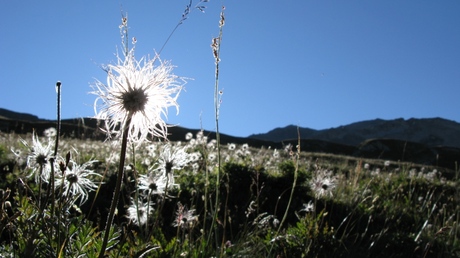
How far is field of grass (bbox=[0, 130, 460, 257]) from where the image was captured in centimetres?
256

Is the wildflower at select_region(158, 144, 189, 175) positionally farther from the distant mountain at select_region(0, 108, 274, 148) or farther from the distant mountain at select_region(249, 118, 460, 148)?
the distant mountain at select_region(249, 118, 460, 148)

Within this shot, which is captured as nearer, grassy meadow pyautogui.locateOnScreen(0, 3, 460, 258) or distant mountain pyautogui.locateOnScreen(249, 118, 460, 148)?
grassy meadow pyautogui.locateOnScreen(0, 3, 460, 258)

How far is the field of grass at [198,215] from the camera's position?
8.39ft

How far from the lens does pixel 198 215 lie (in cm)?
439

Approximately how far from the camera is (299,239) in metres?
5.01

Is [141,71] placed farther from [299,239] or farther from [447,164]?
[447,164]

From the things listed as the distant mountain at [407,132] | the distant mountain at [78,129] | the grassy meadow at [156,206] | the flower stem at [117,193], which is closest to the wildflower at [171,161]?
the grassy meadow at [156,206]

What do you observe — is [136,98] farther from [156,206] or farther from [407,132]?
[407,132]

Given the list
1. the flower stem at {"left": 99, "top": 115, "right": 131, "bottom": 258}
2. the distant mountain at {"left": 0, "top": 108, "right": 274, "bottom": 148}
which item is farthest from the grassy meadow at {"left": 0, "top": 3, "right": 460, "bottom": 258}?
the distant mountain at {"left": 0, "top": 108, "right": 274, "bottom": 148}

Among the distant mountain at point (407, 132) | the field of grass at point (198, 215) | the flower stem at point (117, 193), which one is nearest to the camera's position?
the flower stem at point (117, 193)

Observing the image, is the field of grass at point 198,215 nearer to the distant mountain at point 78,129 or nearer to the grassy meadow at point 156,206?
the grassy meadow at point 156,206

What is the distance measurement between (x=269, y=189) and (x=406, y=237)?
290 centimetres

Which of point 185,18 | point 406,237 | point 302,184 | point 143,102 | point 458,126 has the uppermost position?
point 458,126

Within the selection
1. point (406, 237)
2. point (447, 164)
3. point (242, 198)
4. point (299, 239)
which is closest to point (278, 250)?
point (299, 239)
